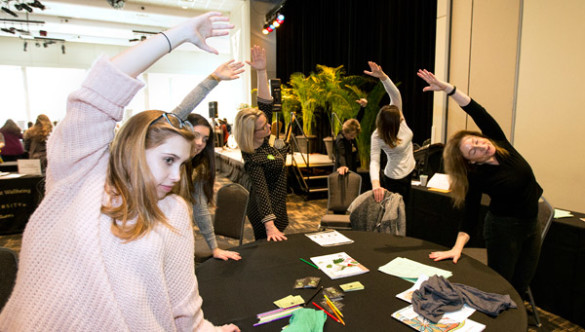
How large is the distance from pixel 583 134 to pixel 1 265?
4.52 meters

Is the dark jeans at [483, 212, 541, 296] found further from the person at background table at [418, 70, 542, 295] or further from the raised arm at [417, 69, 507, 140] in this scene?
the raised arm at [417, 69, 507, 140]

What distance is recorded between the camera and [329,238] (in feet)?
6.81

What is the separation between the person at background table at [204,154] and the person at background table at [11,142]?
23.7 ft

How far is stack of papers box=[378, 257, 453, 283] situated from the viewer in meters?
1.56

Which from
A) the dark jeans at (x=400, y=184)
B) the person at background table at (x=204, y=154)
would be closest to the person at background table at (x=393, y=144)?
the dark jeans at (x=400, y=184)

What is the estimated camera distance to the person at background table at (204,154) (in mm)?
1812

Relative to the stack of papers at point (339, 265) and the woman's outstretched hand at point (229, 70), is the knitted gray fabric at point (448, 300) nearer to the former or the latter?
the stack of papers at point (339, 265)

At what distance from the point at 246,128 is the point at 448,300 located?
1.52m

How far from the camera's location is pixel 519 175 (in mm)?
1918

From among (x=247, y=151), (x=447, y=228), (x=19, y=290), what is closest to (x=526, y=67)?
(x=447, y=228)

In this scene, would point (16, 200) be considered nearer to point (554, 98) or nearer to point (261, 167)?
point (261, 167)

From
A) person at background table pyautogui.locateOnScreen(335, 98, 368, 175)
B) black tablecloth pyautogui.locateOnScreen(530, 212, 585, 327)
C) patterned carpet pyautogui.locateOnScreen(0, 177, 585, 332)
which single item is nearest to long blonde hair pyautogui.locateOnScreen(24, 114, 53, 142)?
patterned carpet pyautogui.locateOnScreen(0, 177, 585, 332)

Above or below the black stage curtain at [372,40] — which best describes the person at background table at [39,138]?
below

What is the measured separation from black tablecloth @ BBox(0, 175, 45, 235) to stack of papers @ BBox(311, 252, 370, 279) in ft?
14.4
